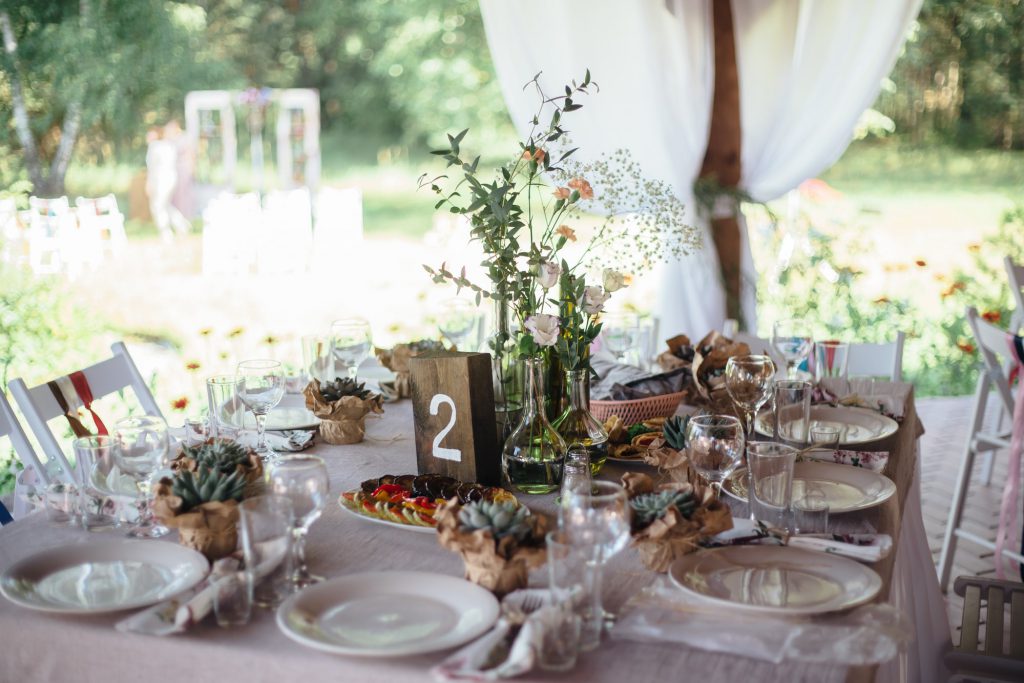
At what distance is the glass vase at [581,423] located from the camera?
5.59ft

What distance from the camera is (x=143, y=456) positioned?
149cm

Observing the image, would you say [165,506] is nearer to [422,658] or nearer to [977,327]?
[422,658]

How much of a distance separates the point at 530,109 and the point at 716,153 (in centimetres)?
71

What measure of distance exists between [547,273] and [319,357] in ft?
2.22

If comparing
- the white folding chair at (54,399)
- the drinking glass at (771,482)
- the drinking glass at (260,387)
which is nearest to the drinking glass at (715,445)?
the drinking glass at (771,482)

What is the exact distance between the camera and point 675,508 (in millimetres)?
1303

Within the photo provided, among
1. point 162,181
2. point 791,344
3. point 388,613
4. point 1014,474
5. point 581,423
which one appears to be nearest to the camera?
point 388,613

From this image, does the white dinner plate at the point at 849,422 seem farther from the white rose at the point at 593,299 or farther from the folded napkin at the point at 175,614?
the folded napkin at the point at 175,614

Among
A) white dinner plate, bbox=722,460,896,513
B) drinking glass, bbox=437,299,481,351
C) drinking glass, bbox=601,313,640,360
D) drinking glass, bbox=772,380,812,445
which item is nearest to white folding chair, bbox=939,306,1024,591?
drinking glass, bbox=601,313,640,360

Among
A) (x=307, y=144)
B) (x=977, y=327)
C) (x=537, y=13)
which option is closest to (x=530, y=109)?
(x=537, y=13)

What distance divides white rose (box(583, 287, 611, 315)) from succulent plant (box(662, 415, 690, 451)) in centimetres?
26

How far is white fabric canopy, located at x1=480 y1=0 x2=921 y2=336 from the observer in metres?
3.51

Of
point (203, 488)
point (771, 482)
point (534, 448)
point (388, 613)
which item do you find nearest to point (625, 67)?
point (534, 448)

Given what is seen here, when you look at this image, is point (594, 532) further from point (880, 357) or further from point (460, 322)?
point (880, 357)
